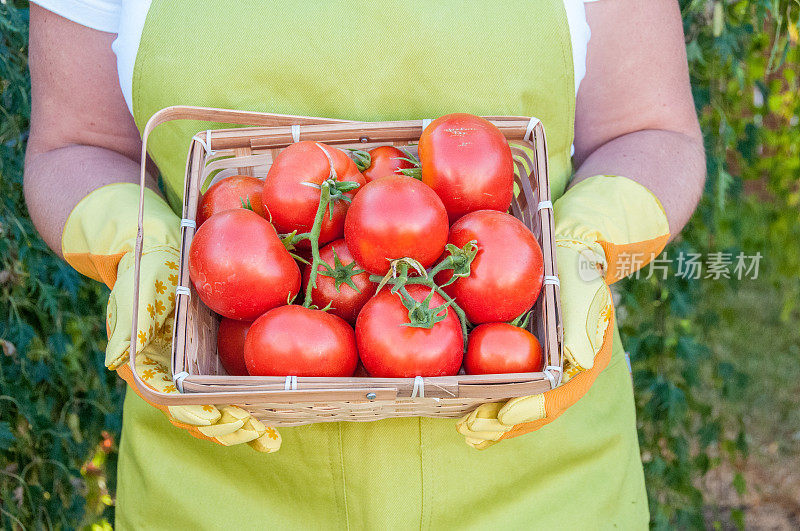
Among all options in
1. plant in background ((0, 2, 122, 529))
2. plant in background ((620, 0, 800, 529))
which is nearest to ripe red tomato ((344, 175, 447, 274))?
plant in background ((0, 2, 122, 529))

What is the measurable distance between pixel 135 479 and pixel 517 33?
1.09m

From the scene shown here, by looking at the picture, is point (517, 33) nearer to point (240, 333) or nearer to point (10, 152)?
point (240, 333)

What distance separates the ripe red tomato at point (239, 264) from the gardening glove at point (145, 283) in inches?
4.7

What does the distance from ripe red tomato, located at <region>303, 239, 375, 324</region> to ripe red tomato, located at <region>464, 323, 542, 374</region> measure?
19 centimetres

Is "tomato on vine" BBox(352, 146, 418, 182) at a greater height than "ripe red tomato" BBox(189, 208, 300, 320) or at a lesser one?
greater

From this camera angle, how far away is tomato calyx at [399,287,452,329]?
93cm

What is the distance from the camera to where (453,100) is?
47.3 inches

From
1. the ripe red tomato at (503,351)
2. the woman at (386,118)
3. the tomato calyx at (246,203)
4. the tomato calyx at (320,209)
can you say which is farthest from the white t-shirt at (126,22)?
the ripe red tomato at (503,351)

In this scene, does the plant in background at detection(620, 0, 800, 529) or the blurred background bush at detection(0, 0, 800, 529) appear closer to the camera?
the blurred background bush at detection(0, 0, 800, 529)

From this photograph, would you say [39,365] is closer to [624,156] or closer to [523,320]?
[523,320]

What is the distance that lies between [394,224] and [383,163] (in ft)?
0.69

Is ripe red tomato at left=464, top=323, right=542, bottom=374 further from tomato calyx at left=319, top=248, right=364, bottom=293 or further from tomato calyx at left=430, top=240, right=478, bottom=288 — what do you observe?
tomato calyx at left=319, top=248, right=364, bottom=293

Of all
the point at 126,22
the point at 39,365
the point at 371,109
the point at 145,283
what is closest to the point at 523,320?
the point at 371,109

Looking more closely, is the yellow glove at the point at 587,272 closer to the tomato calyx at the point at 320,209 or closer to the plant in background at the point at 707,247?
the tomato calyx at the point at 320,209
